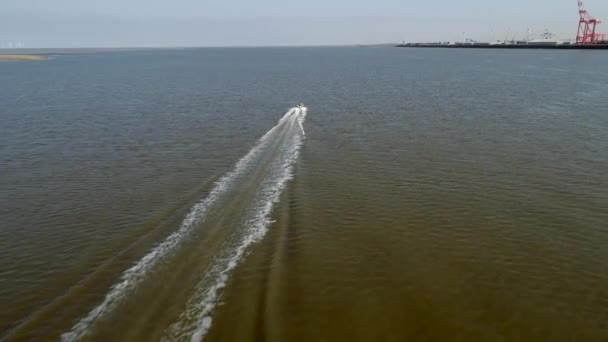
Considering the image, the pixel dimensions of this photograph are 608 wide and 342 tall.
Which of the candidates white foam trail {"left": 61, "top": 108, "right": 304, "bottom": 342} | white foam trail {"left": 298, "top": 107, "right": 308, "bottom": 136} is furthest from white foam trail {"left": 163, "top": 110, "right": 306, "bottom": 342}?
white foam trail {"left": 298, "top": 107, "right": 308, "bottom": 136}

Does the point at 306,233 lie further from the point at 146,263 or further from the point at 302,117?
the point at 302,117

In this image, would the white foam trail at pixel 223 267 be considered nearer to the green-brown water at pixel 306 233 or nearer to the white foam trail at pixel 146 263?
the green-brown water at pixel 306 233

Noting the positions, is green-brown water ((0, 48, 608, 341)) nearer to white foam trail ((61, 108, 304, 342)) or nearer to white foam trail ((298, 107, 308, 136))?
white foam trail ((61, 108, 304, 342))

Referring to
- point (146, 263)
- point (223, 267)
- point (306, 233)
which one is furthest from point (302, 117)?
point (146, 263)

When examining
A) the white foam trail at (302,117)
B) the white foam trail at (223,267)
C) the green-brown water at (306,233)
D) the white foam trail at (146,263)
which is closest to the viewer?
the white foam trail at (223,267)

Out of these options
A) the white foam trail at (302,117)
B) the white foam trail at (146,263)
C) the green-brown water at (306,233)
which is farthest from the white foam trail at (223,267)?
the white foam trail at (302,117)

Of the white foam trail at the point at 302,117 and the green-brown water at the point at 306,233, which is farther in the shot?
the white foam trail at the point at 302,117

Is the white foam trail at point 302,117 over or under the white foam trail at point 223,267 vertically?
over
